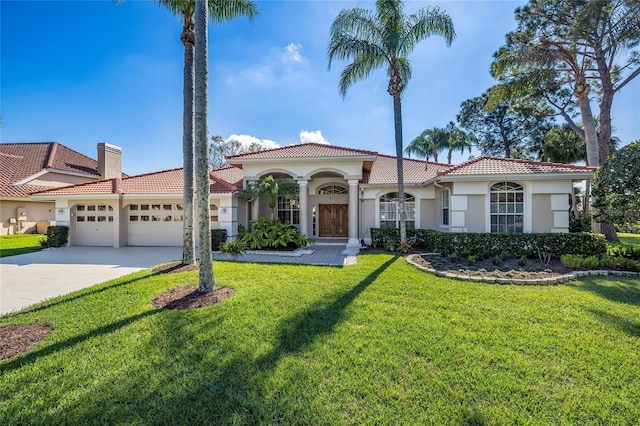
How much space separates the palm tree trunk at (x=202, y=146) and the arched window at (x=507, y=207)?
39.0ft

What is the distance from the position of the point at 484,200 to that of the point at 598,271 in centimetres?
449

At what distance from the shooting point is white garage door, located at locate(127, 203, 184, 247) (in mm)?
14797

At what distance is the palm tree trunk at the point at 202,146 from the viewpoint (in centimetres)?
653

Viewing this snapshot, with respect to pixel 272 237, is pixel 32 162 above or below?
above

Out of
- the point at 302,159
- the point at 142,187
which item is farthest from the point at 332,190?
the point at 142,187

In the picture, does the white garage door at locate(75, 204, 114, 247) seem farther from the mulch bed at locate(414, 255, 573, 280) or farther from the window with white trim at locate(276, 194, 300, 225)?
the mulch bed at locate(414, 255, 573, 280)

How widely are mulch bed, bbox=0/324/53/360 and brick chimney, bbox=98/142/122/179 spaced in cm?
2265

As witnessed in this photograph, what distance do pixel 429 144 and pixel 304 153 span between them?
1025 inches

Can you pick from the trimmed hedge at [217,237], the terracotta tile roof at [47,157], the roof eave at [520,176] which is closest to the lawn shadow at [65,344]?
the trimmed hedge at [217,237]

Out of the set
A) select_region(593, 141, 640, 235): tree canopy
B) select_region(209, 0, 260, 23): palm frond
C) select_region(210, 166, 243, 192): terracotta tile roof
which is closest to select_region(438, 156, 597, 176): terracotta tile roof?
select_region(593, 141, 640, 235): tree canopy

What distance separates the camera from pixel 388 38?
37.1ft

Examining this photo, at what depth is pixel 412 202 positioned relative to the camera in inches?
598

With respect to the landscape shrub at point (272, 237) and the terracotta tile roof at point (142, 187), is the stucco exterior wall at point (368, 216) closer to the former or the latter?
the landscape shrub at point (272, 237)

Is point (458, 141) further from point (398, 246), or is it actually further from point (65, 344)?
point (65, 344)
